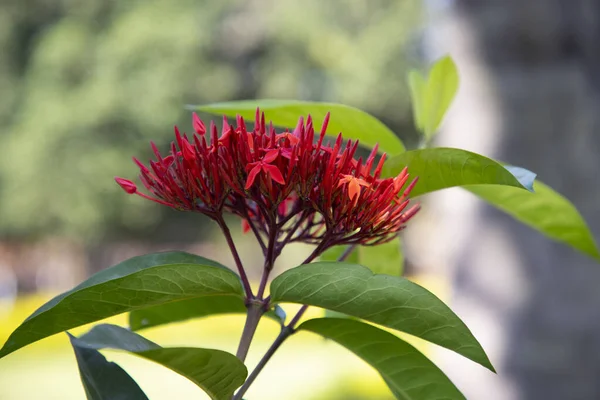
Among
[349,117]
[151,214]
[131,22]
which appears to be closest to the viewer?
[349,117]

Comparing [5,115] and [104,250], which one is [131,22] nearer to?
[5,115]

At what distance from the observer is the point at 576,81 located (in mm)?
2141

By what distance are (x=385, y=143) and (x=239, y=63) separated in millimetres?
15668

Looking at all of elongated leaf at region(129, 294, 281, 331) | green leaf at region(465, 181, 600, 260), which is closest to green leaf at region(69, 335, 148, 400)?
elongated leaf at region(129, 294, 281, 331)

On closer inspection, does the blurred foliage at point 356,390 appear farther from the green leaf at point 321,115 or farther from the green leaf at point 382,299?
the green leaf at point 382,299

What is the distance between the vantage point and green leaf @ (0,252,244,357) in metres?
0.45

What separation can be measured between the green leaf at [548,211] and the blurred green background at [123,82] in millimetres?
13891

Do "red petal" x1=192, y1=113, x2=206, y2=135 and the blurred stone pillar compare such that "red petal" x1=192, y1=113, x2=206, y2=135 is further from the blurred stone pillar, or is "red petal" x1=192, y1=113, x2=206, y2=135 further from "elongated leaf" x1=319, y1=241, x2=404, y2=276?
the blurred stone pillar

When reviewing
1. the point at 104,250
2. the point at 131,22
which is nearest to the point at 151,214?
the point at 104,250

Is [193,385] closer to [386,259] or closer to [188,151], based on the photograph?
[386,259]

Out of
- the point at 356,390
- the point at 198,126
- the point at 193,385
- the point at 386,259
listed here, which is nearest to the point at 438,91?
the point at 386,259

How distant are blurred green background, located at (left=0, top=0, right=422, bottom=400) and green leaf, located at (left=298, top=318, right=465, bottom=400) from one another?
13973 mm

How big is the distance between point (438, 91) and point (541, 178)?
1513 mm

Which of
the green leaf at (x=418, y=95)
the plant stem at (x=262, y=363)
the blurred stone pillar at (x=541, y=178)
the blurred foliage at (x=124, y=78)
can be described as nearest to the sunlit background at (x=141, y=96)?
→ the blurred foliage at (x=124, y=78)
